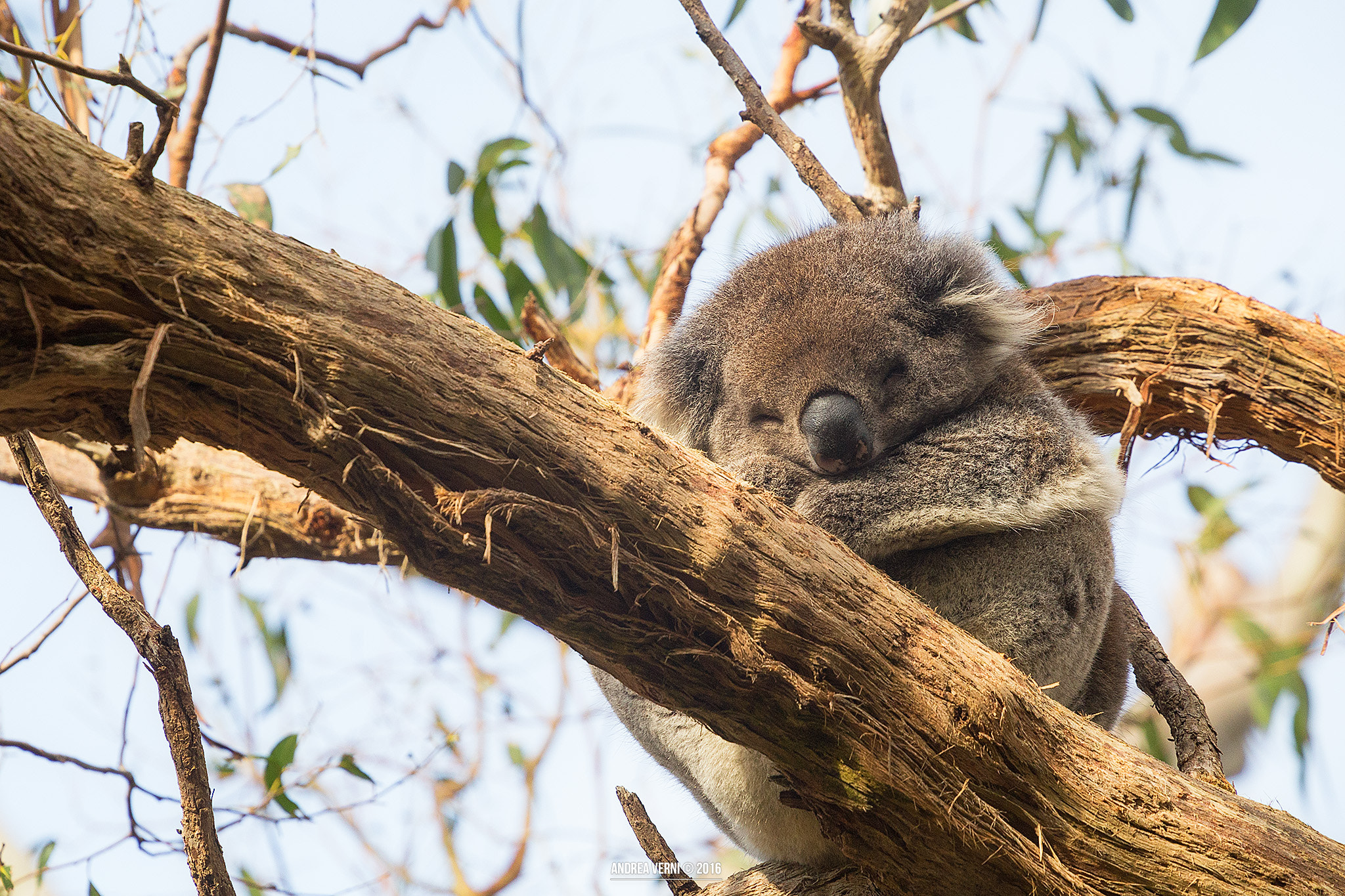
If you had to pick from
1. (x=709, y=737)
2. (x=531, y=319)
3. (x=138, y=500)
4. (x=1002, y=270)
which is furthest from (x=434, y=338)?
(x=138, y=500)

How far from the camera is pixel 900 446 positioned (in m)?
2.13

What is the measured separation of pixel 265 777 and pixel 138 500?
0.96 m

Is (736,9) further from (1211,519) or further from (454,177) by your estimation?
(1211,519)

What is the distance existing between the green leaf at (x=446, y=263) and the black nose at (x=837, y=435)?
225 centimetres

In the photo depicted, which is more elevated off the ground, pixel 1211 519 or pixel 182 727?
pixel 1211 519

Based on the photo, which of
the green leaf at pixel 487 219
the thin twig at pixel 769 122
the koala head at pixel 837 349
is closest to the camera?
the koala head at pixel 837 349

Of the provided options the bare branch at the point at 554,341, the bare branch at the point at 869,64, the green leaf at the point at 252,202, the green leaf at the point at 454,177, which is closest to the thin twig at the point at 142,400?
the bare branch at the point at 554,341

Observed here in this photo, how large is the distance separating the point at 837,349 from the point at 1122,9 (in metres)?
2.55

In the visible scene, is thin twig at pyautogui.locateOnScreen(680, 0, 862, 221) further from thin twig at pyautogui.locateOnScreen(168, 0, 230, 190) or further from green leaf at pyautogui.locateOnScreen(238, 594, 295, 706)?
green leaf at pyautogui.locateOnScreen(238, 594, 295, 706)

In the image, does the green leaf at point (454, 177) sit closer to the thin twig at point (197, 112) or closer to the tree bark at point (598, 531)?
the thin twig at point (197, 112)

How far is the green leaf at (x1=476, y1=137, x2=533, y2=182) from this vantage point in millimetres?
4000

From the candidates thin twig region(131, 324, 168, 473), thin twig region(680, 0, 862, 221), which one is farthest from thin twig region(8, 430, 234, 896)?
thin twig region(680, 0, 862, 221)

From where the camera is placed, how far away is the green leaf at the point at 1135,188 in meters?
4.87

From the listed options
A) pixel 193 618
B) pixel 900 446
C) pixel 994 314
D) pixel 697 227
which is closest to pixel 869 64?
pixel 697 227
